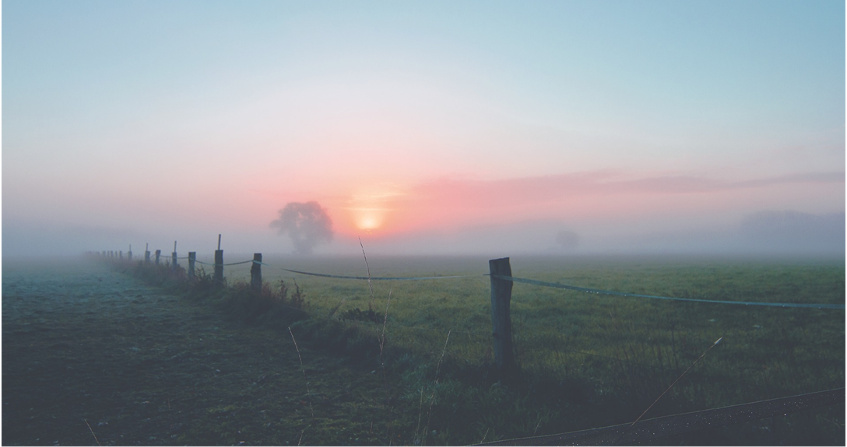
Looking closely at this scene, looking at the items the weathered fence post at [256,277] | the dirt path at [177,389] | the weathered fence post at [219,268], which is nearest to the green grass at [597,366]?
the dirt path at [177,389]

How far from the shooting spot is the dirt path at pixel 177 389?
4355 millimetres

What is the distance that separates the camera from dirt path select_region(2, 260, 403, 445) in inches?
171

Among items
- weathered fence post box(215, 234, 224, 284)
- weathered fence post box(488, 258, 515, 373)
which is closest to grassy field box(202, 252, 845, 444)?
weathered fence post box(488, 258, 515, 373)

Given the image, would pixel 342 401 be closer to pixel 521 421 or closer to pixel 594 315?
pixel 521 421

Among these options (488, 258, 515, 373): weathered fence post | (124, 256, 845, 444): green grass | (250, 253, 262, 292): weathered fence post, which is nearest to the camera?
(124, 256, 845, 444): green grass

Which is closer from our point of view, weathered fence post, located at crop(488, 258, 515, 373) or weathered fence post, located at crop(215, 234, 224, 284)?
weathered fence post, located at crop(488, 258, 515, 373)

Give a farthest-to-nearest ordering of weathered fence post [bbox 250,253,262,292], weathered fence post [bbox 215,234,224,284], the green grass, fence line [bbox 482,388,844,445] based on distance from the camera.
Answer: weathered fence post [bbox 215,234,224,284] → weathered fence post [bbox 250,253,262,292] → the green grass → fence line [bbox 482,388,844,445]

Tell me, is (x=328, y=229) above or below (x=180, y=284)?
above

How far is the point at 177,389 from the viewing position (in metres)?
5.61

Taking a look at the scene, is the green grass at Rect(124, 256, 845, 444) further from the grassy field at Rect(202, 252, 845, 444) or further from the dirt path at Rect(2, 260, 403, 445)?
the dirt path at Rect(2, 260, 403, 445)

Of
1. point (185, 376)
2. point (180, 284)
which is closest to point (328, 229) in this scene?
point (180, 284)

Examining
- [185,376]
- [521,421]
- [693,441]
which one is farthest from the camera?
[185,376]

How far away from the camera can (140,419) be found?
4676mm

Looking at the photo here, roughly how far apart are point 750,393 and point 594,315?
6.68m
